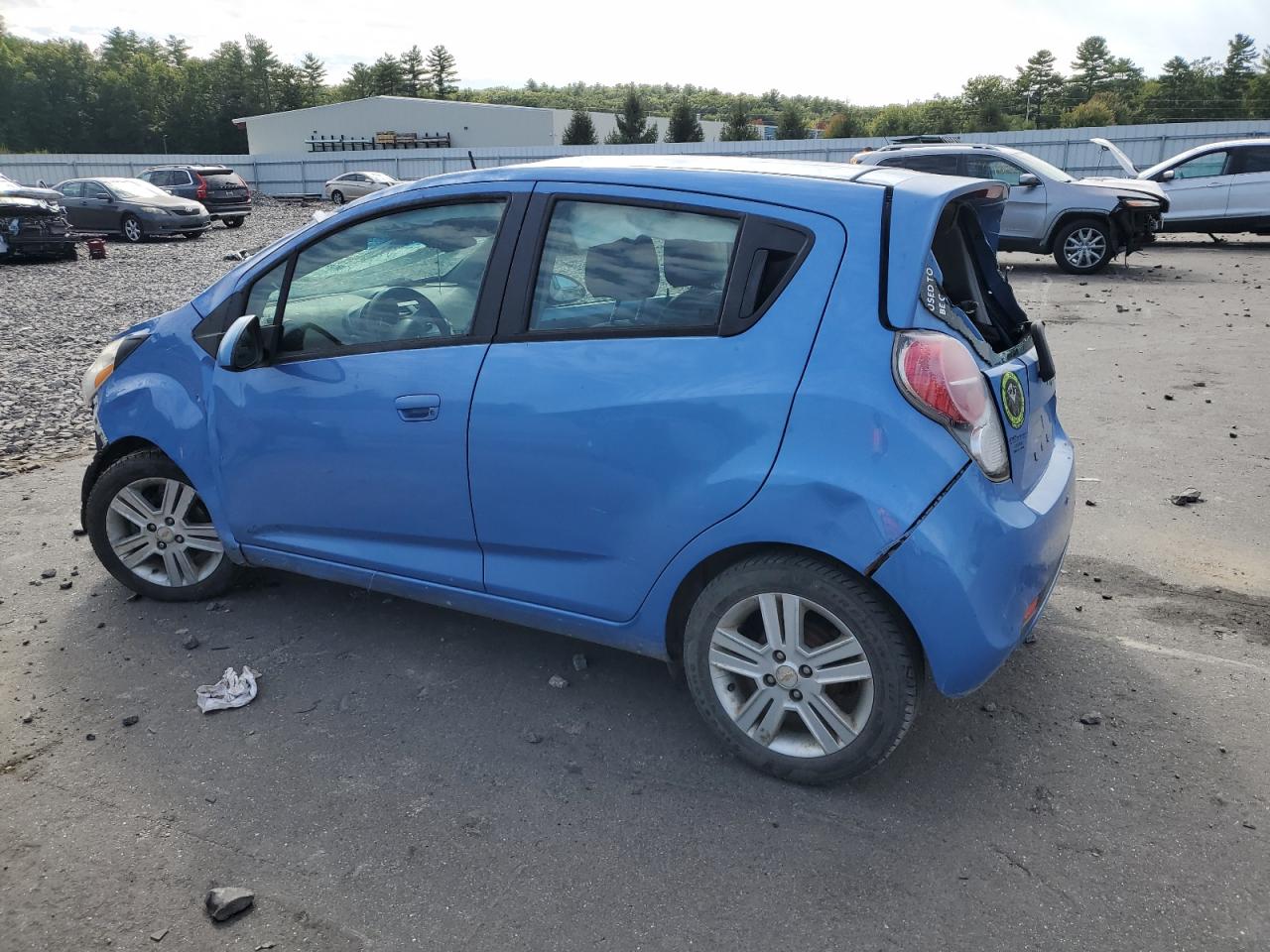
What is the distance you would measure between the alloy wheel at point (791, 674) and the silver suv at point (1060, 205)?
12105 millimetres

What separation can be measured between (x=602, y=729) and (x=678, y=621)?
0.49 m

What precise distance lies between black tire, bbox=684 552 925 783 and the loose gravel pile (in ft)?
17.7

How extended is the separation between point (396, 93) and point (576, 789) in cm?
12879

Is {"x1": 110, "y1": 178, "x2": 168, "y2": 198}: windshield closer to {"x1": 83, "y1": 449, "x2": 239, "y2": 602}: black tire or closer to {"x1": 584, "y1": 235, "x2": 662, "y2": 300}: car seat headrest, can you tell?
{"x1": 83, "y1": 449, "x2": 239, "y2": 602}: black tire

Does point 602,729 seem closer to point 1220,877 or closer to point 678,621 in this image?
point 678,621

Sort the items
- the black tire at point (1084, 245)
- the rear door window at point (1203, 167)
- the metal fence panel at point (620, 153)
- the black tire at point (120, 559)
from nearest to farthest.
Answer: the black tire at point (120, 559) → the black tire at point (1084, 245) → the rear door window at point (1203, 167) → the metal fence panel at point (620, 153)

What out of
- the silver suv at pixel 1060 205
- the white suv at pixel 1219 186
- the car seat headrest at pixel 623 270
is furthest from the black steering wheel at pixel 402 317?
the white suv at pixel 1219 186

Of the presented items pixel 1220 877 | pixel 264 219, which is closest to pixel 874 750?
pixel 1220 877

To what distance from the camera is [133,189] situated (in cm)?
2348

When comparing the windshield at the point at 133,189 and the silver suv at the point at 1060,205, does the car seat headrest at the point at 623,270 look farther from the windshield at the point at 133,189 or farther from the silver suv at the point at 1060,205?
the windshield at the point at 133,189

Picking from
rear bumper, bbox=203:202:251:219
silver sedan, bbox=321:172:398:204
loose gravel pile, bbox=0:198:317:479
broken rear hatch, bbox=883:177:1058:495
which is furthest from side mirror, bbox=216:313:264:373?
silver sedan, bbox=321:172:398:204

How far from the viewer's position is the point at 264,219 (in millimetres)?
30766

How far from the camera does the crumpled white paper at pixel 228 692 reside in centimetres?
351

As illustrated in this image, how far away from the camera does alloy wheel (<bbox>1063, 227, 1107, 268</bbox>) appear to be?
563 inches
